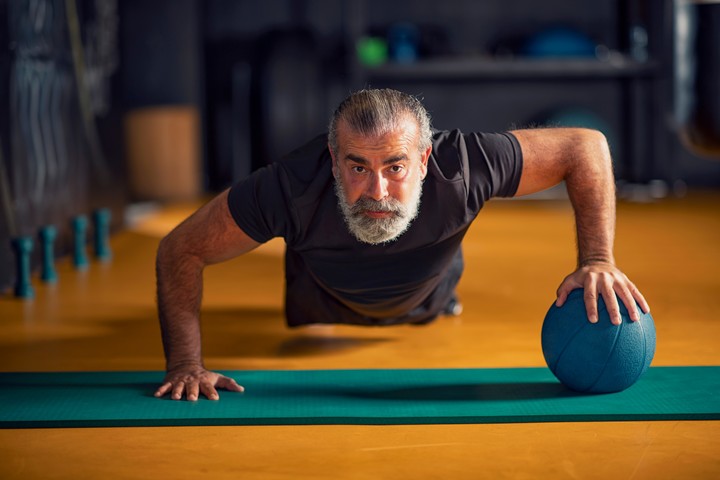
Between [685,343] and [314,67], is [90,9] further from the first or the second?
[685,343]

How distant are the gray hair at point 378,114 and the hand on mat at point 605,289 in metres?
0.45

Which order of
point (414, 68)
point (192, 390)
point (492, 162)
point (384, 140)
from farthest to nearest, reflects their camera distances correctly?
1. point (414, 68)
2. point (492, 162)
3. point (192, 390)
4. point (384, 140)

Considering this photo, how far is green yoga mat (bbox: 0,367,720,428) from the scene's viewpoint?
207 centimetres

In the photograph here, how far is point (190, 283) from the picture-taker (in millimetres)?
2320

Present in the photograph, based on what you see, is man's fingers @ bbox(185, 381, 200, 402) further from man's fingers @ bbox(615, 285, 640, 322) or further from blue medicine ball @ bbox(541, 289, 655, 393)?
man's fingers @ bbox(615, 285, 640, 322)

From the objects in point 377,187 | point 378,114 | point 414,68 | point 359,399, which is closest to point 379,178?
point 377,187

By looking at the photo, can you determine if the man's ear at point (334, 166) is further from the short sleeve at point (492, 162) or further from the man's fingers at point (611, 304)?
the man's fingers at point (611, 304)

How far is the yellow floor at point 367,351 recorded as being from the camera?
1.81 metres

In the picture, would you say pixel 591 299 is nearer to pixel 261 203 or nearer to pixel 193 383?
pixel 261 203

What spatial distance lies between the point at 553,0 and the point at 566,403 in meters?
6.22

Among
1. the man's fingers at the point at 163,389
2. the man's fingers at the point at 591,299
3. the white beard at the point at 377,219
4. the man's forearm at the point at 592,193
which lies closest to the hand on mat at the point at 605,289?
the man's fingers at the point at 591,299

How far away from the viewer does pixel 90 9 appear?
531 centimetres

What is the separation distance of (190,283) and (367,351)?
0.65m

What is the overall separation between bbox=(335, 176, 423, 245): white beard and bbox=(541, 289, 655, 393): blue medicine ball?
0.40m
